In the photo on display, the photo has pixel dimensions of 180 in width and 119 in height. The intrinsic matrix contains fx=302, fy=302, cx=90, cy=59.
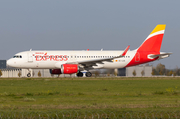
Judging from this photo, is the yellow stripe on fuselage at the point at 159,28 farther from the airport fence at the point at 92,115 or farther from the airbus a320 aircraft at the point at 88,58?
the airport fence at the point at 92,115

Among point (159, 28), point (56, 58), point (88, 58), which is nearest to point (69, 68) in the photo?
point (56, 58)

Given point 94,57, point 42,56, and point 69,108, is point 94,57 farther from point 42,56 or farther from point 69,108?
point 69,108

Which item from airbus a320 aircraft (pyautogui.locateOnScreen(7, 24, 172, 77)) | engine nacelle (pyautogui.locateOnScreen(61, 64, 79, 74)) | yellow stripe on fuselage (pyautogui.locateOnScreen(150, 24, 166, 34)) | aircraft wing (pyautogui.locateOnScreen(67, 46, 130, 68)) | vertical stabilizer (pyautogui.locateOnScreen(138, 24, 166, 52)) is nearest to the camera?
engine nacelle (pyautogui.locateOnScreen(61, 64, 79, 74))

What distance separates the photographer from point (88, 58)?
4019cm

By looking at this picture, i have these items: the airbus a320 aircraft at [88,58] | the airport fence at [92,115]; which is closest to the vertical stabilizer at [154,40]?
the airbus a320 aircraft at [88,58]

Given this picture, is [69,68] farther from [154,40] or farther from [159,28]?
[159,28]

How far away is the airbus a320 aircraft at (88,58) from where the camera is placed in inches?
1542

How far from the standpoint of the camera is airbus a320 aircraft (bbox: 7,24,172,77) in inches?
1542

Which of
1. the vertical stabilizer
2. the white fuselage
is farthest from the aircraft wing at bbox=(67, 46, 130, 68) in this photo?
the vertical stabilizer

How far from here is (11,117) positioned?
11000 mm

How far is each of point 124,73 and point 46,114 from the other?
233 ft

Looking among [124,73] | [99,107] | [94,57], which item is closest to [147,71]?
[124,73]

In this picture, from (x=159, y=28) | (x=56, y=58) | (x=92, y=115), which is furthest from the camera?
(x=159, y=28)

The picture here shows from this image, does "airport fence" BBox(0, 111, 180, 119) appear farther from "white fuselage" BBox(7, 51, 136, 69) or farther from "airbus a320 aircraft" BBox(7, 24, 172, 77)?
"white fuselage" BBox(7, 51, 136, 69)
